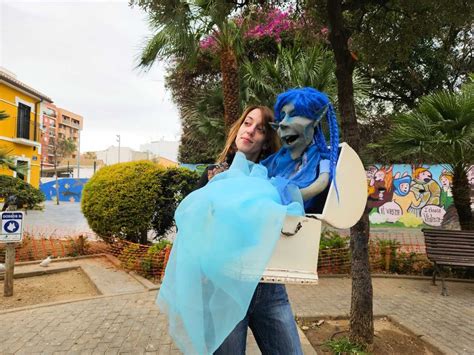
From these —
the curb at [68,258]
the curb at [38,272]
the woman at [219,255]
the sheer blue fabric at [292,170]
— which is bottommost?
the curb at [38,272]

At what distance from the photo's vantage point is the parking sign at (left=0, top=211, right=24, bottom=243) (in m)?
4.98

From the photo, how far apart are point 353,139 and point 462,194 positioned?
4.30 m

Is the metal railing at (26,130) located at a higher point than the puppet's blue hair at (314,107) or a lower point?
higher

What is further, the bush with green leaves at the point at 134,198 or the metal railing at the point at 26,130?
the metal railing at the point at 26,130

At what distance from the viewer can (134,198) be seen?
6.92 m

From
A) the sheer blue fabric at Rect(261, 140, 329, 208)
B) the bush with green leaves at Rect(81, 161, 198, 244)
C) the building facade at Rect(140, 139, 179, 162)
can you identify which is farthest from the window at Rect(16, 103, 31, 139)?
the building facade at Rect(140, 139, 179, 162)

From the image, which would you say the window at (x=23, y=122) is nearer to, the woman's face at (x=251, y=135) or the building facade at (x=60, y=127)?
the woman's face at (x=251, y=135)

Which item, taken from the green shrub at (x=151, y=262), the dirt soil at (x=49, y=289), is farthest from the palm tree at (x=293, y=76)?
the dirt soil at (x=49, y=289)

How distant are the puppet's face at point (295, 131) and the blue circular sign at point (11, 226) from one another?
4.78 meters

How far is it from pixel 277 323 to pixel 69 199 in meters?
34.0

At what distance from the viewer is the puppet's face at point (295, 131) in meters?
1.60

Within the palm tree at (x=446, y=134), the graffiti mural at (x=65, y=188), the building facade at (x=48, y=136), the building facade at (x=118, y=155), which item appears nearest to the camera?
the palm tree at (x=446, y=134)

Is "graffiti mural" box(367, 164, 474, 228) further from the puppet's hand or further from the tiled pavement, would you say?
the puppet's hand

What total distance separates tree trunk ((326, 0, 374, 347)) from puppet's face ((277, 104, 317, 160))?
1791mm
